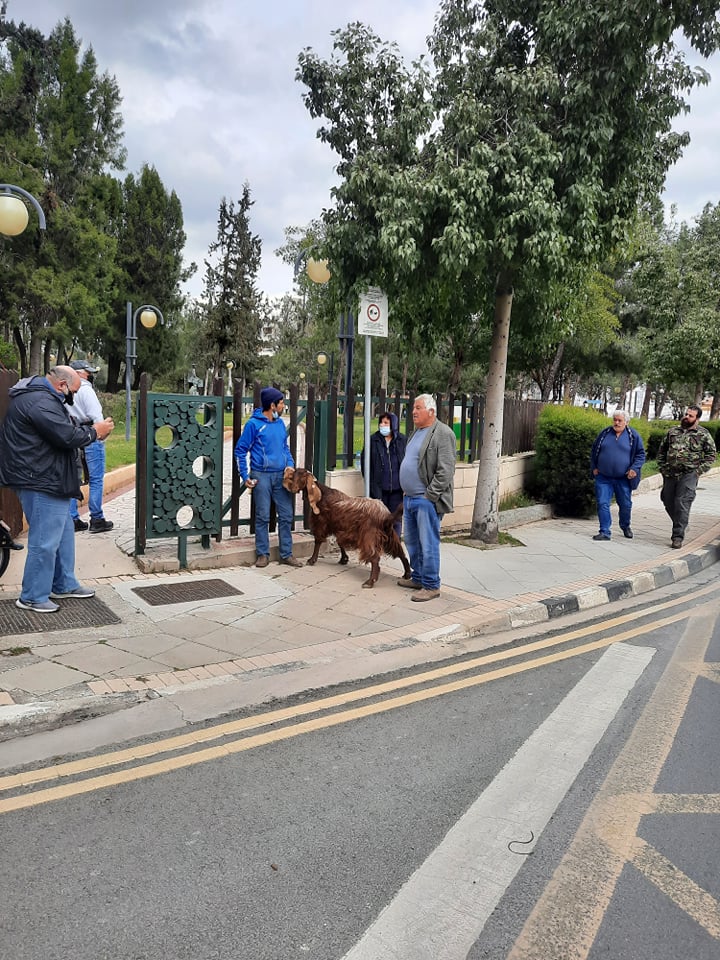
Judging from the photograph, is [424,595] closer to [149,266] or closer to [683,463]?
[683,463]

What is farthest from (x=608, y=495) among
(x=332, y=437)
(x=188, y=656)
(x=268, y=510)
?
(x=188, y=656)

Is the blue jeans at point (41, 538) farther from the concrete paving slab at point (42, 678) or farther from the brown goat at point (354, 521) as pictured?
the brown goat at point (354, 521)

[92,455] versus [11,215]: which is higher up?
[11,215]

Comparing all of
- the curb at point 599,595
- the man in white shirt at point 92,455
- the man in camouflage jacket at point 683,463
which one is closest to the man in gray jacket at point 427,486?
the curb at point 599,595

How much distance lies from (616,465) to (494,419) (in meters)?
2.25

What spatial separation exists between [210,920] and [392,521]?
4.82 m

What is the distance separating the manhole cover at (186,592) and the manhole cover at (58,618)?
0.45m

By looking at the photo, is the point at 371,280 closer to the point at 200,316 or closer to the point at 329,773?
the point at 329,773

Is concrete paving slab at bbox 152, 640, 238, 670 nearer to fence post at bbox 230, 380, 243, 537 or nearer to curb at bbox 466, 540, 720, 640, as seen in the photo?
curb at bbox 466, 540, 720, 640

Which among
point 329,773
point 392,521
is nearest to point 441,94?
point 392,521

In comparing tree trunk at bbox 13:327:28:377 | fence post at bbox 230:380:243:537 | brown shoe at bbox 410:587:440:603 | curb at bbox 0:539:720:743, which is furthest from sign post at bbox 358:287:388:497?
tree trunk at bbox 13:327:28:377

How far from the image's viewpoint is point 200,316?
57500 mm

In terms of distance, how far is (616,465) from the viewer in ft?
32.9

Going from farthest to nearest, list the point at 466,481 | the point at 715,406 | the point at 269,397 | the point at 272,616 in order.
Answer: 1. the point at 715,406
2. the point at 466,481
3. the point at 269,397
4. the point at 272,616
